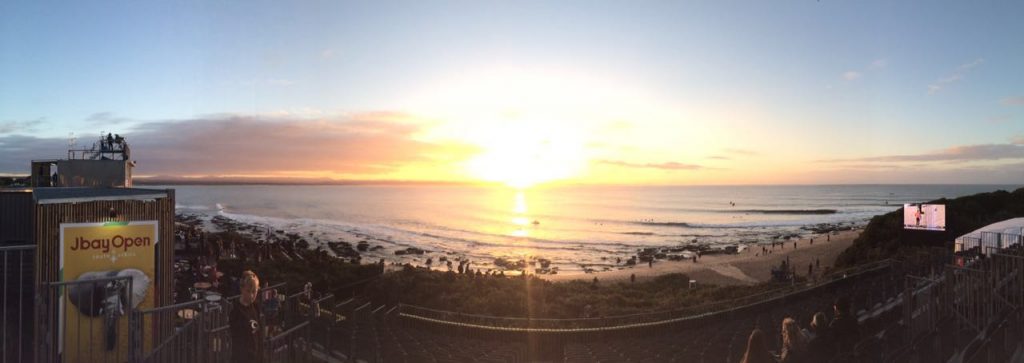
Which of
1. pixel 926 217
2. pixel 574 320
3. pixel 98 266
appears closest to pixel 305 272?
pixel 98 266

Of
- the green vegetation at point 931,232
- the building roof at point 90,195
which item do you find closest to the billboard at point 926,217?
the green vegetation at point 931,232

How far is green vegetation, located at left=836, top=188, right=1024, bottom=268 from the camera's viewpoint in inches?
1134

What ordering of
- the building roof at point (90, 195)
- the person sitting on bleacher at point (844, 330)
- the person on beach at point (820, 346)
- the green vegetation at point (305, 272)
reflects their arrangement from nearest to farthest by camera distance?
the person on beach at point (820, 346) < the person sitting on bleacher at point (844, 330) < the building roof at point (90, 195) < the green vegetation at point (305, 272)

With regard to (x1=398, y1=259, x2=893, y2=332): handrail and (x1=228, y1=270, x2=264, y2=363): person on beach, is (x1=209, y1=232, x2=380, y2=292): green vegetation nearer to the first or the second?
(x1=398, y1=259, x2=893, y2=332): handrail

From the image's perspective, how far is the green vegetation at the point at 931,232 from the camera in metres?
28.8

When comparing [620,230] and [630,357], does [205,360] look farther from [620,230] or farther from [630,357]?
[620,230]

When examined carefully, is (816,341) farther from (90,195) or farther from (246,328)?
(90,195)

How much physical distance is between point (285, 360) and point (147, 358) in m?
1.38

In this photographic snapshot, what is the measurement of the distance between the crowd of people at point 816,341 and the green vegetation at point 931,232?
80.8ft

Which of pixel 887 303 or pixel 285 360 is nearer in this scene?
pixel 285 360

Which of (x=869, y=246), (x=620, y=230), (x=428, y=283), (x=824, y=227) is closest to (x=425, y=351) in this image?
(x=428, y=283)

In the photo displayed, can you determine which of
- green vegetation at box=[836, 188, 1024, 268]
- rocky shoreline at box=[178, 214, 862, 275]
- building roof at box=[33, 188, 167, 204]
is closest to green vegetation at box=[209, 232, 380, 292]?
building roof at box=[33, 188, 167, 204]

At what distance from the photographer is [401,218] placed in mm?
89438

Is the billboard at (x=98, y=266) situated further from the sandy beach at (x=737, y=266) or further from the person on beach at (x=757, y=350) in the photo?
the sandy beach at (x=737, y=266)
